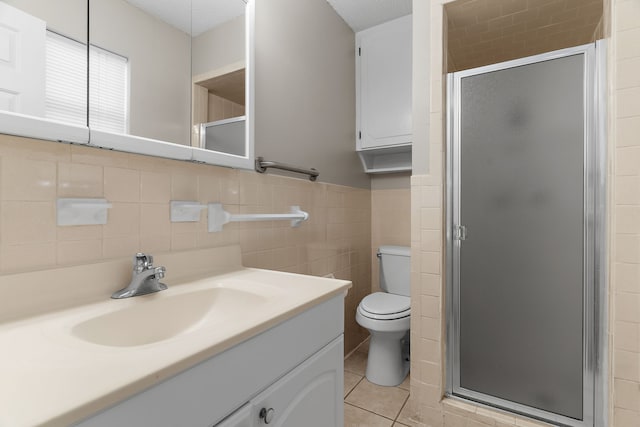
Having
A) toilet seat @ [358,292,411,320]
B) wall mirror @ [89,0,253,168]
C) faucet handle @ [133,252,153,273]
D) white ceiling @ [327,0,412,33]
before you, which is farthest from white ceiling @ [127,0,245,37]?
toilet seat @ [358,292,411,320]

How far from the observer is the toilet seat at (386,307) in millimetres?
1695

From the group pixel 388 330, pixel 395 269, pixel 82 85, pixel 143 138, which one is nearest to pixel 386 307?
pixel 388 330

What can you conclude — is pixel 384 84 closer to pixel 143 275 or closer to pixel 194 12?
pixel 194 12

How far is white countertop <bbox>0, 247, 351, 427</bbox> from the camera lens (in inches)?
14.0

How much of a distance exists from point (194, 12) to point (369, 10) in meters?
1.39

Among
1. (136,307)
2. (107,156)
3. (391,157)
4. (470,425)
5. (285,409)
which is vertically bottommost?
(470,425)

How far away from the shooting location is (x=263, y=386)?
66cm

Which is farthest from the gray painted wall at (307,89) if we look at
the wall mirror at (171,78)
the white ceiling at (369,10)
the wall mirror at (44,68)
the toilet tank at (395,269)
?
the wall mirror at (44,68)

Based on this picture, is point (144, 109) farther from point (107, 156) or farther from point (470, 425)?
point (470, 425)

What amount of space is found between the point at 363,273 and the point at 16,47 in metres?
2.11

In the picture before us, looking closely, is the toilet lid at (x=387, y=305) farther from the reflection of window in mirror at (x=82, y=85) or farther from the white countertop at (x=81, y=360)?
the reflection of window in mirror at (x=82, y=85)

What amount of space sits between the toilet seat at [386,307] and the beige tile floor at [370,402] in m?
0.42

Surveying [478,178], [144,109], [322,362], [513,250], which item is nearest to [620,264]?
[513,250]

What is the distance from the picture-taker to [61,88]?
2.49ft
